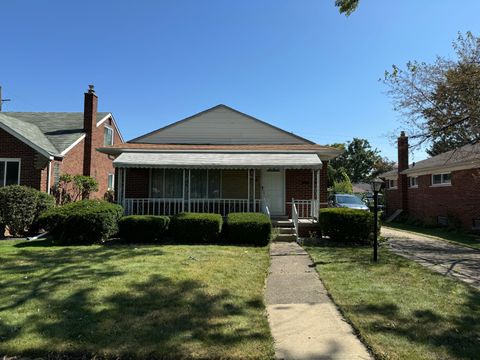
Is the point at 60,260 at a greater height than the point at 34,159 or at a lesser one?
lesser

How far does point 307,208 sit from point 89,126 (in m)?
12.8

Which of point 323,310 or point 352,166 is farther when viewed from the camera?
point 352,166

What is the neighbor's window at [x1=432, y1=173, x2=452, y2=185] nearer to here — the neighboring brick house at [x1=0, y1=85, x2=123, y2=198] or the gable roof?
the gable roof

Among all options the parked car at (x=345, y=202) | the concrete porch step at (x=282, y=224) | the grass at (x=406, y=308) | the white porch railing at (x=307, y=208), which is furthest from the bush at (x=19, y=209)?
the parked car at (x=345, y=202)

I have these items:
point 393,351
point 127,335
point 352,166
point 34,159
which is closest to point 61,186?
point 34,159

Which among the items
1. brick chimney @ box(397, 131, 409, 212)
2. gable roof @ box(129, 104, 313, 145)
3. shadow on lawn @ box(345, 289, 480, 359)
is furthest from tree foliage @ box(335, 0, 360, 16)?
brick chimney @ box(397, 131, 409, 212)

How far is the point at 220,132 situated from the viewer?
1819 cm

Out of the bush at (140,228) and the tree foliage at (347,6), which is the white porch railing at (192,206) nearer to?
the bush at (140,228)

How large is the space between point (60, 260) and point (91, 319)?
4.27 meters

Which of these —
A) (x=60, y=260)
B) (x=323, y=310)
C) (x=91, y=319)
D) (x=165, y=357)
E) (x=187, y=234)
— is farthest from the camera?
(x=187, y=234)

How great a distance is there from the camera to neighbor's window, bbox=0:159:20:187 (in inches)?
626

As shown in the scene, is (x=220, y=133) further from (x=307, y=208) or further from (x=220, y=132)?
(x=307, y=208)

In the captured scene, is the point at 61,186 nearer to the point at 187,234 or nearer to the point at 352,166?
the point at 187,234

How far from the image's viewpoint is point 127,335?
4.35 metres
